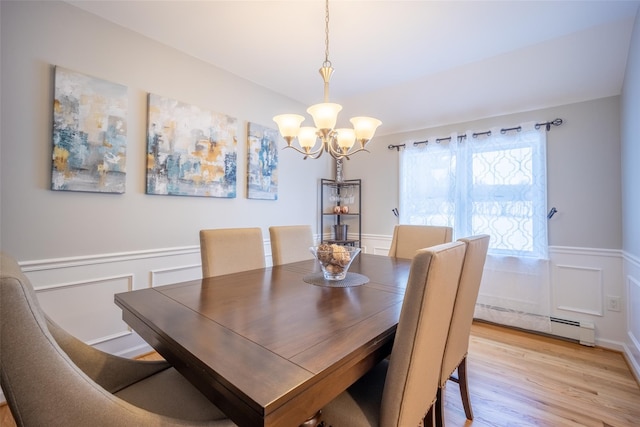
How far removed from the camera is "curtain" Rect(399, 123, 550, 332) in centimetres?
269

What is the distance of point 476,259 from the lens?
1306 mm

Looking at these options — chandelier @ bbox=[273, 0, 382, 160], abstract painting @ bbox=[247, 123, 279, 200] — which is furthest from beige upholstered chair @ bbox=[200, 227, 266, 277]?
abstract painting @ bbox=[247, 123, 279, 200]

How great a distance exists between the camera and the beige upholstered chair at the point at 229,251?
180 centimetres

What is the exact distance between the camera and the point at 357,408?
986 millimetres

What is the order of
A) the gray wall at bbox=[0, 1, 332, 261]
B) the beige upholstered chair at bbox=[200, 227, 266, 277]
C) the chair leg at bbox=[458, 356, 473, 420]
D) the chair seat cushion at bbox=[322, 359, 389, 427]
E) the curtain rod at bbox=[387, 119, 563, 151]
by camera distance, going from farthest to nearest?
the curtain rod at bbox=[387, 119, 563, 151] → the beige upholstered chair at bbox=[200, 227, 266, 277] → the gray wall at bbox=[0, 1, 332, 261] → the chair leg at bbox=[458, 356, 473, 420] → the chair seat cushion at bbox=[322, 359, 389, 427]

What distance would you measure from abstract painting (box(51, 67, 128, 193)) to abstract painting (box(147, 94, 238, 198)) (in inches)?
8.1

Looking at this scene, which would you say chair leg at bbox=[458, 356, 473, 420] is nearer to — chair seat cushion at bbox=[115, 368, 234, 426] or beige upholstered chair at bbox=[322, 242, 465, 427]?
beige upholstered chair at bbox=[322, 242, 465, 427]

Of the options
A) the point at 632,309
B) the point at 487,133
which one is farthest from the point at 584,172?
the point at 632,309

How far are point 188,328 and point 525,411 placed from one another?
197cm

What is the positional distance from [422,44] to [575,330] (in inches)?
112

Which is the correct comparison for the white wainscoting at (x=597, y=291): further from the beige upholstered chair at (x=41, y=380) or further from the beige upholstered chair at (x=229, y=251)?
the beige upholstered chair at (x=41, y=380)

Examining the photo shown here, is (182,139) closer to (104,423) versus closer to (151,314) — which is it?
(151,314)

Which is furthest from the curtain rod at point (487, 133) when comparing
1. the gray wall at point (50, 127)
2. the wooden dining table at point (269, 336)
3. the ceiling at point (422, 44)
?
the wooden dining table at point (269, 336)

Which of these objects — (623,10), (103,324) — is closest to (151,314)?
(103,324)
